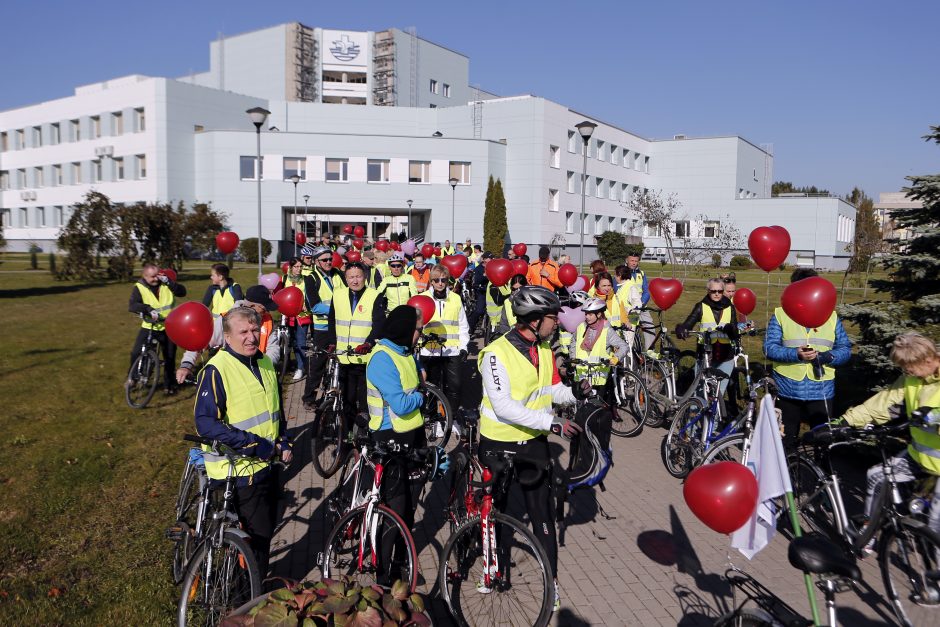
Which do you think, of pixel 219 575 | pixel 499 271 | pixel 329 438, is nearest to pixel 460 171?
pixel 499 271

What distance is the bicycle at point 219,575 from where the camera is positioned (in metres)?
3.96

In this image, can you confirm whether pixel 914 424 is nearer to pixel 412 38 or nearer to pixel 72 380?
pixel 72 380

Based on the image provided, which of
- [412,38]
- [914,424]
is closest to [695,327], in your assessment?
[914,424]

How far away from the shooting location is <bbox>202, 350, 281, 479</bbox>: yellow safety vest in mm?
4359

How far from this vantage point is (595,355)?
8.69m

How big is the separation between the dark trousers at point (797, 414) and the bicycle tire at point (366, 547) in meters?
3.99

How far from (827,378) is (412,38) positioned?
228 feet

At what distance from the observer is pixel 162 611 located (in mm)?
4711

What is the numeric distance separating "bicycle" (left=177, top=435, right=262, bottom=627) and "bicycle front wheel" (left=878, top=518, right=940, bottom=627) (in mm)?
4321

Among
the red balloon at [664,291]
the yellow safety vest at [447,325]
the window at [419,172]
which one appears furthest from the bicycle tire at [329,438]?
the window at [419,172]

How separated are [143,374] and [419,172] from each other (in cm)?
4345

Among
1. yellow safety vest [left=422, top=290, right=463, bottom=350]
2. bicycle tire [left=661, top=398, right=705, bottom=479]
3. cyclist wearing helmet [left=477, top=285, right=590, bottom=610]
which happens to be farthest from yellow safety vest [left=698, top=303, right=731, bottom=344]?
cyclist wearing helmet [left=477, top=285, right=590, bottom=610]

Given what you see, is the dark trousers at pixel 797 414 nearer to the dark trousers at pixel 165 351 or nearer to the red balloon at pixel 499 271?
the red balloon at pixel 499 271

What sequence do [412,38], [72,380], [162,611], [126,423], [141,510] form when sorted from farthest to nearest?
1. [412,38]
2. [72,380]
3. [126,423]
4. [141,510]
5. [162,611]
